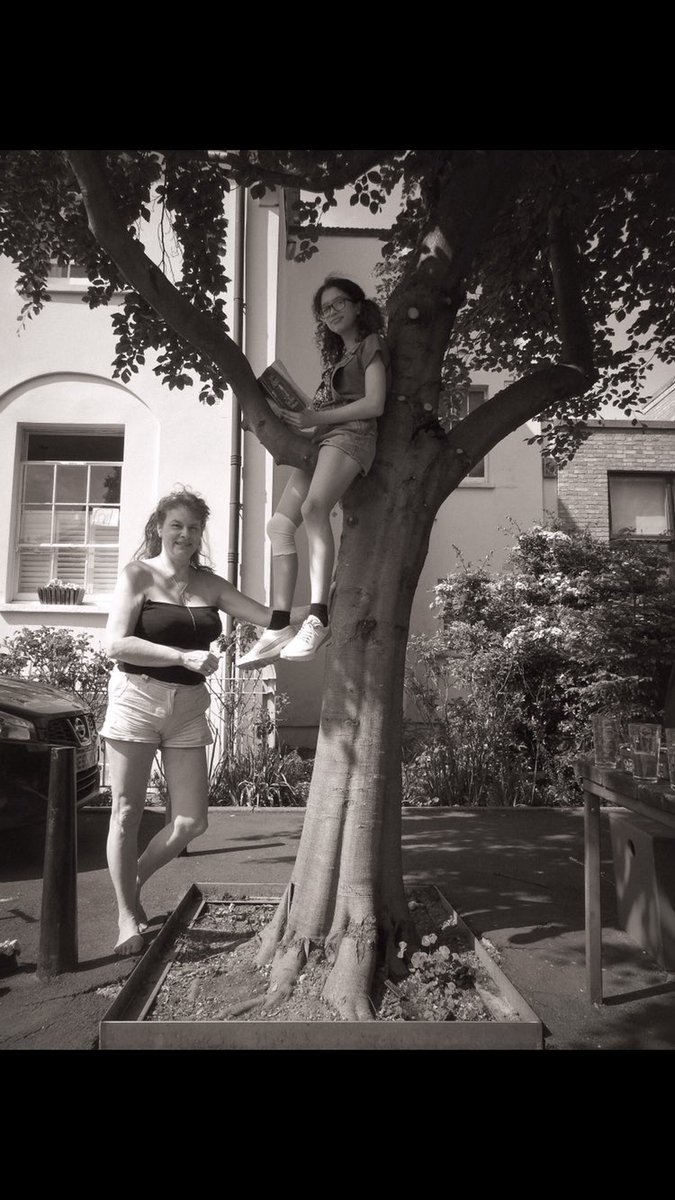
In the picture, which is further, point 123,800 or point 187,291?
point 187,291

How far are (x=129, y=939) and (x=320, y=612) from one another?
1.87m

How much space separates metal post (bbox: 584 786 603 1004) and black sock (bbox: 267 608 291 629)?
61.9 inches

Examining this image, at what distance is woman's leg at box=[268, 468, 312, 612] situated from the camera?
4.02 meters

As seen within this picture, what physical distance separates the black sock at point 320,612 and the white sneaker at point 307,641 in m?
0.03

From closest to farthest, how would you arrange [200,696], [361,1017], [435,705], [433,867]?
[361,1017]
[200,696]
[433,867]
[435,705]

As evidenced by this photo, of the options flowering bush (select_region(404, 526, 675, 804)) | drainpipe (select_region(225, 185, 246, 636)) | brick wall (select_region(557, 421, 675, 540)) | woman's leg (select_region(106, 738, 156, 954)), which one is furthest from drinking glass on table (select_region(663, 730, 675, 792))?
brick wall (select_region(557, 421, 675, 540))

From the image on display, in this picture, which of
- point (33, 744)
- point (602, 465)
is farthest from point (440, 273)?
point (602, 465)

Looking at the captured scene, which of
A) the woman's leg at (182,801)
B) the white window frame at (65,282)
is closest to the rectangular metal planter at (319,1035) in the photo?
the woman's leg at (182,801)

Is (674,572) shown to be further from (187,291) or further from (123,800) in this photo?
(123,800)

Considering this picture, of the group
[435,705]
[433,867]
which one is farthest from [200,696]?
[435,705]

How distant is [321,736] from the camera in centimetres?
385

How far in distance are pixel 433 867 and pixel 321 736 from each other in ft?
8.67

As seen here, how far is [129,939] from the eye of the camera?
4.03m

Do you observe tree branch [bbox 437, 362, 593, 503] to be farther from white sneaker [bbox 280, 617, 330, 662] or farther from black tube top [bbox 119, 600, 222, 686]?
black tube top [bbox 119, 600, 222, 686]
